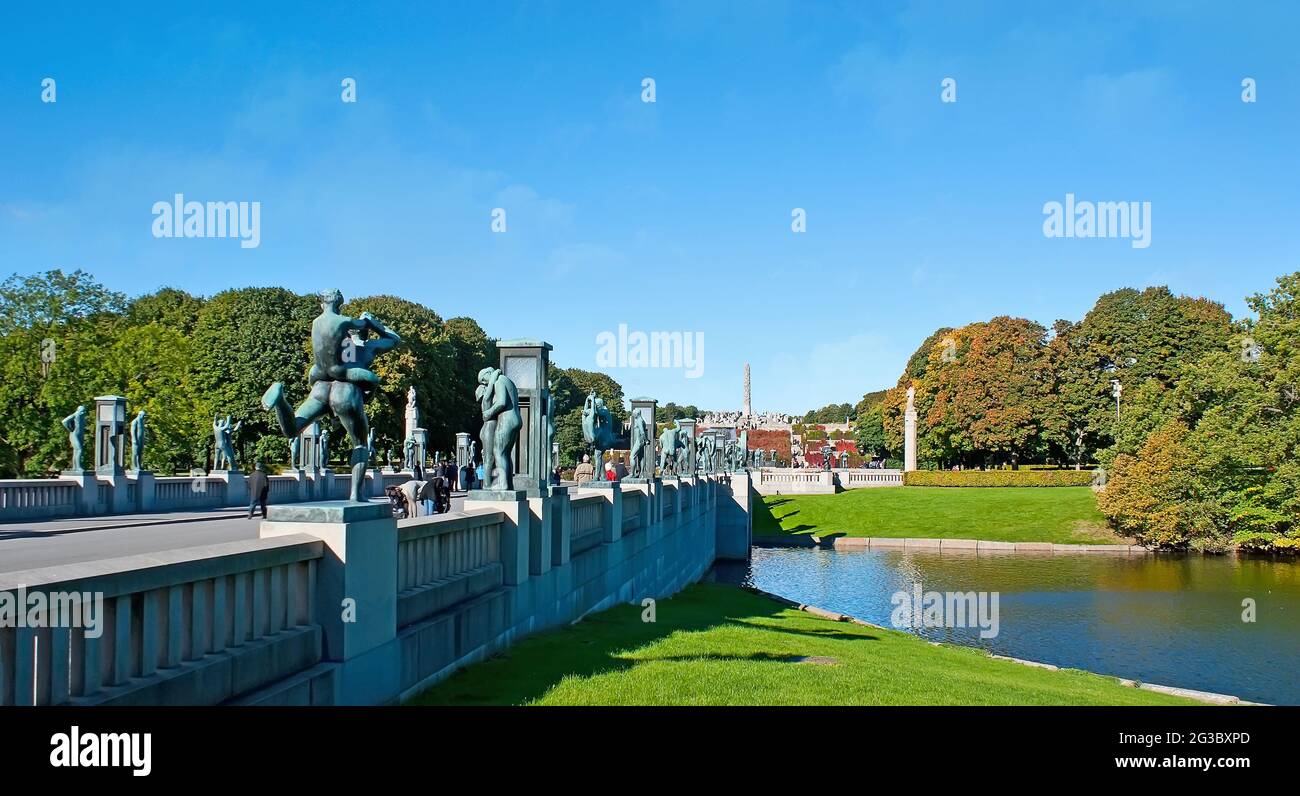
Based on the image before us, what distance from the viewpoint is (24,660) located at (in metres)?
4.55

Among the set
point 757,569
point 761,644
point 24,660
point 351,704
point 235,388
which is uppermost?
point 235,388

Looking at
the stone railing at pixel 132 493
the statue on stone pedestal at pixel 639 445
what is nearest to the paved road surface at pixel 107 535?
the stone railing at pixel 132 493

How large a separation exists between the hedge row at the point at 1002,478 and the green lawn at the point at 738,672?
51.0 metres

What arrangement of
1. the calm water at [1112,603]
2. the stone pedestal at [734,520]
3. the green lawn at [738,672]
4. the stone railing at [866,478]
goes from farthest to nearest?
the stone railing at [866,478], the stone pedestal at [734,520], the calm water at [1112,603], the green lawn at [738,672]

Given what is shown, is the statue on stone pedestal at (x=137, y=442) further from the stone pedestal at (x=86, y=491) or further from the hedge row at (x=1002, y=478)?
the hedge row at (x=1002, y=478)

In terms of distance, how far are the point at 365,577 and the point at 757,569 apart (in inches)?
1514

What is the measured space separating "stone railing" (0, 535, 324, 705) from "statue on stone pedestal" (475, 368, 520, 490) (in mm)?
5463

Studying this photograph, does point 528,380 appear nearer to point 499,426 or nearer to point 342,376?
point 499,426

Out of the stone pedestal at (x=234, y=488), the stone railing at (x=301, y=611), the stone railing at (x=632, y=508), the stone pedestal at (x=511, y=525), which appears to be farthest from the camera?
the stone pedestal at (x=234, y=488)

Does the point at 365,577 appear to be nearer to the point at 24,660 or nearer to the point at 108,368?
the point at 24,660

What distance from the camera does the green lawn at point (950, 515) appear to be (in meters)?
51.4

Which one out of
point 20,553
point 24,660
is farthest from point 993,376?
point 24,660

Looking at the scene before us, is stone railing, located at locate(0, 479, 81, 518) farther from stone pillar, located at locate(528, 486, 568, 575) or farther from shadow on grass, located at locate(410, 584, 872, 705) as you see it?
shadow on grass, located at locate(410, 584, 872, 705)

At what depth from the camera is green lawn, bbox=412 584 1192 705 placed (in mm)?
8852
